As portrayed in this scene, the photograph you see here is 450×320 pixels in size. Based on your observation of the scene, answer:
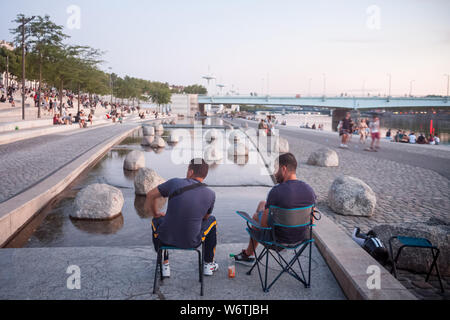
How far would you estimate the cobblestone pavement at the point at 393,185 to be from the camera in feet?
20.7

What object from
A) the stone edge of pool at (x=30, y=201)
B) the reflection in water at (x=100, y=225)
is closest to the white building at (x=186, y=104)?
the stone edge of pool at (x=30, y=201)

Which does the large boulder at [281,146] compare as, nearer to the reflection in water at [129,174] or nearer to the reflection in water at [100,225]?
the reflection in water at [129,174]

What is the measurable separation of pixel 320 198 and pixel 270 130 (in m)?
21.4

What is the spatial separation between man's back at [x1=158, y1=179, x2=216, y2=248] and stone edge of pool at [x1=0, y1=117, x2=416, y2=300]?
5.25 ft

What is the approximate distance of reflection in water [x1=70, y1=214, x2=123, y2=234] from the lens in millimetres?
5941

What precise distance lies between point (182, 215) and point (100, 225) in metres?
3.31

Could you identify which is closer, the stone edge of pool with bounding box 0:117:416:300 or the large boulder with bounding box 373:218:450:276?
the stone edge of pool with bounding box 0:117:416:300

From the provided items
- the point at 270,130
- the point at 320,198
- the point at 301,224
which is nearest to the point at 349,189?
the point at 320,198

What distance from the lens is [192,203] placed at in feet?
11.4

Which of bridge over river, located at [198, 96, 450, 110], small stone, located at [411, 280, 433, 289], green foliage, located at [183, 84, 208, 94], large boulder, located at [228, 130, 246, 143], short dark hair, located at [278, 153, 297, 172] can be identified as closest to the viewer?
small stone, located at [411, 280, 433, 289]

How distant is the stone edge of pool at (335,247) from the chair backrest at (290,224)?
59cm

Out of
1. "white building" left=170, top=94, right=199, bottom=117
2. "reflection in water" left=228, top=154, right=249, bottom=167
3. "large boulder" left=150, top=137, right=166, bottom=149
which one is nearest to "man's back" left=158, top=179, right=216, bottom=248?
"reflection in water" left=228, top=154, right=249, bottom=167

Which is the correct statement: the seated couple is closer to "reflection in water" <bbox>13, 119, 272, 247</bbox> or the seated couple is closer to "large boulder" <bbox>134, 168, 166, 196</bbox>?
"reflection in water" <bbox>13, 119, 272, 247</bbox>

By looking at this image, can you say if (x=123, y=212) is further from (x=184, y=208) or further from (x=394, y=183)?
(x=394, y=183)
